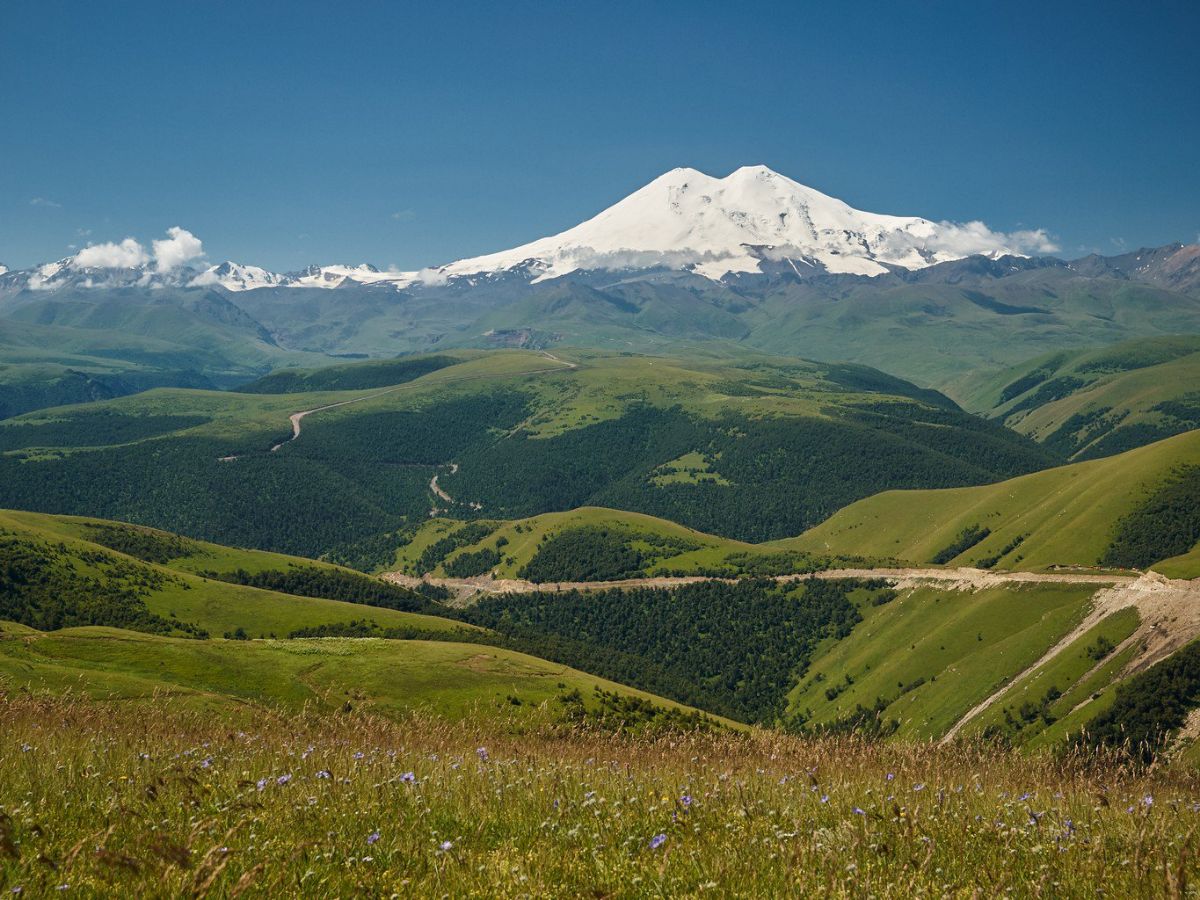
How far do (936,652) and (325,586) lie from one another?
12261 cm

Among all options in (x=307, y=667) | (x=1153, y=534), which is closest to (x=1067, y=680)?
(x=307, y=667)

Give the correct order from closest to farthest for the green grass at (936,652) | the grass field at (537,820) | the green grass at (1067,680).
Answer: the grass field at (537,820) < the green grass at (1067,680) < the green grass at (936,652)

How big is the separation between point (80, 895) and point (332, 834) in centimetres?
281

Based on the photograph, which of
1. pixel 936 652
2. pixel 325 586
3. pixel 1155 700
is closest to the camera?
pixel 1155 700

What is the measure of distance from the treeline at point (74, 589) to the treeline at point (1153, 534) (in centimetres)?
17553

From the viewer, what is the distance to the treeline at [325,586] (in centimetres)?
18700

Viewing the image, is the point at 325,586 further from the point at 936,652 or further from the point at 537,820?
the point at 537,820

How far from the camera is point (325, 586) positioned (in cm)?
18912

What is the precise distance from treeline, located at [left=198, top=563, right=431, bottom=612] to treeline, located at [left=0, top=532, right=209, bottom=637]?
108 ft

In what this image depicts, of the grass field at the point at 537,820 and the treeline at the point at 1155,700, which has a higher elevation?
the grass field at the point at 537,820

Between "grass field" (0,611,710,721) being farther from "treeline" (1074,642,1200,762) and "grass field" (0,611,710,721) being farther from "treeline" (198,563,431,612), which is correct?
"treeline" (198,563,431,612)

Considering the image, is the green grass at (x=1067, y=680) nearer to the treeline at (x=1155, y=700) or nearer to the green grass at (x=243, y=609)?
the treeline at (x=1155, y=700)

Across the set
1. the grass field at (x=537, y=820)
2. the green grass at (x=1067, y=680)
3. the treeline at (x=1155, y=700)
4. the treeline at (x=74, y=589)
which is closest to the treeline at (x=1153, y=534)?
the green grass at (x=1067, y=680)

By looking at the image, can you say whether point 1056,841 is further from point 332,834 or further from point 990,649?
point 990,649
